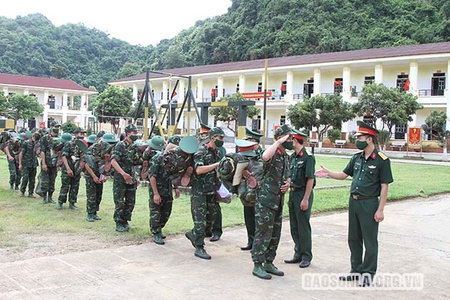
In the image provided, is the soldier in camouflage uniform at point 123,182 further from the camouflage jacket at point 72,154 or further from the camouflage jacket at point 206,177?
the camouflage jacket at point 72,154

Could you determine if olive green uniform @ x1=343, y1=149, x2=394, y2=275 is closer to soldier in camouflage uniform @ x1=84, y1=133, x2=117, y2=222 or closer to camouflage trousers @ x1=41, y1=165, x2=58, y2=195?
soldier in camouflage uniform @ x1=84, y1=133, x2=117, y2=222

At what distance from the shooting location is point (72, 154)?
8.49 meters

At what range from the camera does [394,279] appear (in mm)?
5020

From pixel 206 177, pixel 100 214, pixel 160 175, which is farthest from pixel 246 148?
pixel 100 214

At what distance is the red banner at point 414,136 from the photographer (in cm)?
3303

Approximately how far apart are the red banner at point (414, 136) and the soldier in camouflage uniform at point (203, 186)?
101ft

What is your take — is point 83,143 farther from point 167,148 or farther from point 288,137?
point 288,137

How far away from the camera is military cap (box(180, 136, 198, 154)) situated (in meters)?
5.71

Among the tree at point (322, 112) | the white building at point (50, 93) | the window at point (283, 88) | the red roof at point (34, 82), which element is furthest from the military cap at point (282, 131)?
the red roof at point (34, 82)

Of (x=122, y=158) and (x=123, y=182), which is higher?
(x=122, y=158)

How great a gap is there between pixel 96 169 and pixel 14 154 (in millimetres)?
4319

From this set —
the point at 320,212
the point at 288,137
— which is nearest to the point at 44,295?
the point at 288,137

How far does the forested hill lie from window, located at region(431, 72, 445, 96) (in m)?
13.6

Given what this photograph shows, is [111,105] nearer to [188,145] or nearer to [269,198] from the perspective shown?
[188,145]
